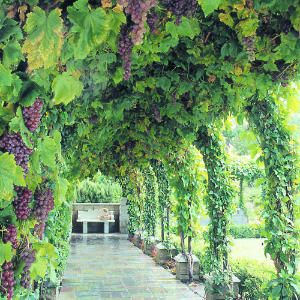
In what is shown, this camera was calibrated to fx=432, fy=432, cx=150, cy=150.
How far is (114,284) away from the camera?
770cm

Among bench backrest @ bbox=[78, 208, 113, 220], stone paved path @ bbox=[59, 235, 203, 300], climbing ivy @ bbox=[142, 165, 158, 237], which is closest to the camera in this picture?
stone paved path @ bbox=[59, 235, 203, 300]

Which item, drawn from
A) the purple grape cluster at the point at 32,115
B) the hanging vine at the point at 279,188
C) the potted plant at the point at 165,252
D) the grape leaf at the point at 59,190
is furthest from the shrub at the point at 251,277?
the purple grape cluster at the point at 32,115

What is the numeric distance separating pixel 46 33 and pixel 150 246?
34.7 ft

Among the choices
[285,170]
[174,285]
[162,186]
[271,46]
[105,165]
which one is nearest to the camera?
[271,46]

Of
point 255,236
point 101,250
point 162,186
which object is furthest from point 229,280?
point 255,236

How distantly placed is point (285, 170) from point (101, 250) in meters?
9.30

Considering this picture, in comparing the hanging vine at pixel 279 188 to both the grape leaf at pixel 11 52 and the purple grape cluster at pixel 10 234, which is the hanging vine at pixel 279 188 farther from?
the grape leaf at pixel 11 52

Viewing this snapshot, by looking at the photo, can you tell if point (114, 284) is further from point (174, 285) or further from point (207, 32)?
point (207, 32)

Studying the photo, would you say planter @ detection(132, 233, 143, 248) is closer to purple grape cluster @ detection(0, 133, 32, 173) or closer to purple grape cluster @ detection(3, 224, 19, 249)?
purple grape cluster @ detection(3, 224, 19, 249)

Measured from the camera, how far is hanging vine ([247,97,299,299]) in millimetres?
3898

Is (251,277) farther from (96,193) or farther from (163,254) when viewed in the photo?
(96,193)

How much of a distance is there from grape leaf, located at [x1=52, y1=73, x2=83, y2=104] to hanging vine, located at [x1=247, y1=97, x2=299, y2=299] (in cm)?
270

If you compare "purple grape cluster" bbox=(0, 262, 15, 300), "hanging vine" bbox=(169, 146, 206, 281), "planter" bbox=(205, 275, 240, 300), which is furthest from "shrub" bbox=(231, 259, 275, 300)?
"purple grape cluster" bbox=(0, 262, 15, 300)

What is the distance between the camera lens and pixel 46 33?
154 cm
